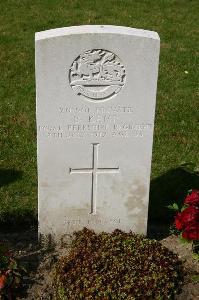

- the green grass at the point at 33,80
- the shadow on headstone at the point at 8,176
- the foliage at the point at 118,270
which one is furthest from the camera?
the green grass at the point at 33,80

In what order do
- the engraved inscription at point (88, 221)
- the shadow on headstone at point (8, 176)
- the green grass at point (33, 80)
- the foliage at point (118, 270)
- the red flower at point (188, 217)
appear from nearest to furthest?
the foliage at point (118, 270) → the red flower at point (188, 217) → the engraved inscription at point (88, 221) → the shadow on headstone at point (8, 176) → the green grass at point (33, 80)

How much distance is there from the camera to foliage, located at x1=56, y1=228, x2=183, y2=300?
4508 mm

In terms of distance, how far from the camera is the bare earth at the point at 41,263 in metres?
4.78

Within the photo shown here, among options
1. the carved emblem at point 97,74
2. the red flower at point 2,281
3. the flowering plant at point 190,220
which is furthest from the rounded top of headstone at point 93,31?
the red flower at point 2,281

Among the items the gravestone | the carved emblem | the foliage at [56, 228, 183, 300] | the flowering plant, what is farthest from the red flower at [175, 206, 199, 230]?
the carved emblem

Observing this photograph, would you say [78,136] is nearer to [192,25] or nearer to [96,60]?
[96,60]

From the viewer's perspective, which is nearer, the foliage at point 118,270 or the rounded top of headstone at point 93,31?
the rounded top of headstone at point 93,31

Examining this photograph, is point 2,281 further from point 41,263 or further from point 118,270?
point 118,270

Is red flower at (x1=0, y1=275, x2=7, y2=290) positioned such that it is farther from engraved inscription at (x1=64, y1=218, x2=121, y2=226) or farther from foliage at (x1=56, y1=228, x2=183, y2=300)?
engraved inscription at (x1=64, y1=218, x2=121, y2=226)

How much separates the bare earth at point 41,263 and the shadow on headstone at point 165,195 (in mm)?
272

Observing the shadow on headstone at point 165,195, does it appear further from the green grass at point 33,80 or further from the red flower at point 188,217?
the red flower at point 188,217

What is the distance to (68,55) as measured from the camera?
4.46 meters

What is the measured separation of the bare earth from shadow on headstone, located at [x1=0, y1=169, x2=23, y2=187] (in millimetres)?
895

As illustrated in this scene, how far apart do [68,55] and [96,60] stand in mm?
231
